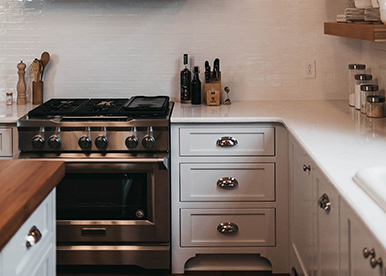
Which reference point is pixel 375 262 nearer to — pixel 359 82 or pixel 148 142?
pixel 148 142

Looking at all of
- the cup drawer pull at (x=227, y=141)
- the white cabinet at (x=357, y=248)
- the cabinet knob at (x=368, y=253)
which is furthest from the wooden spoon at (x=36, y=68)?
the cabinet knob at (x=368, y=253)

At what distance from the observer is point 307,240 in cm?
209

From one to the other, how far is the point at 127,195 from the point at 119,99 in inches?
30.2

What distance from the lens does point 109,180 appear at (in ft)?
8.62

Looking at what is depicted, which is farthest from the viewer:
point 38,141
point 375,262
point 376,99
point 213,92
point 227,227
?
point 213,92

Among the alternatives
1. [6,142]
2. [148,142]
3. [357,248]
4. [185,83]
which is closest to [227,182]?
[148,142]

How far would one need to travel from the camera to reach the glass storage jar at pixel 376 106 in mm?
2469

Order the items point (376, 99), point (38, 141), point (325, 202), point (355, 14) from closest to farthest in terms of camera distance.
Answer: point (325, 202)
point (355, 14)
point (376, 99)
point (38, 141)

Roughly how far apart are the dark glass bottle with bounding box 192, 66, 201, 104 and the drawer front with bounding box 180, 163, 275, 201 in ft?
1.91

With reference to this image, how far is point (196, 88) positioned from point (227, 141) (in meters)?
0.57

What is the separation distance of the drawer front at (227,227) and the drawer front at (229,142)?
1.09 feet

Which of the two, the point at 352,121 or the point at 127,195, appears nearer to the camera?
the point at 352,121

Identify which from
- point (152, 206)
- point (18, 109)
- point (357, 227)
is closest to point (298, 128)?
point (152, 206)

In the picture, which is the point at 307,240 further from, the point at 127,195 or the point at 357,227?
the point at 127,195
